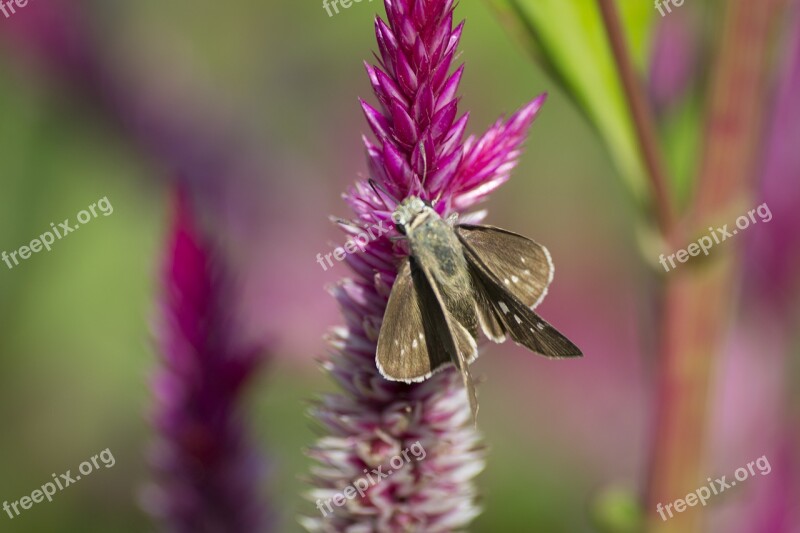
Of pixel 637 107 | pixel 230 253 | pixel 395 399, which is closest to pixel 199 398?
pixel 395 399

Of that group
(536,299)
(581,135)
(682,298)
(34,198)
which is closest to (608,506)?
(682,298)

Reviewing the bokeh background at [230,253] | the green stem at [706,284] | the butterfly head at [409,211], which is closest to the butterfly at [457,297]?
the butterfly head at [409,211]

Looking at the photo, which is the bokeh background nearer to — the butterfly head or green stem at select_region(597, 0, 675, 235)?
green stem at select_region(597, 0, 675, 235)

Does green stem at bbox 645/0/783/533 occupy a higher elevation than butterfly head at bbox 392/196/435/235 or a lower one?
lower

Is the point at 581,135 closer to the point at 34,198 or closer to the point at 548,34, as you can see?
the point at 34,198

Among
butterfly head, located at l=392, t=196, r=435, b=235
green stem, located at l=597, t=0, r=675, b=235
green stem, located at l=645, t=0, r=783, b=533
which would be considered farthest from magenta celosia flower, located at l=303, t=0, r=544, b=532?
green stem, located at l=645, t=0, r=783, b=533

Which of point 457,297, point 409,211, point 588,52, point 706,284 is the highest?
point 588,52

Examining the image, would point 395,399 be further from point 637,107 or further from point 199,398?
point 637,107
